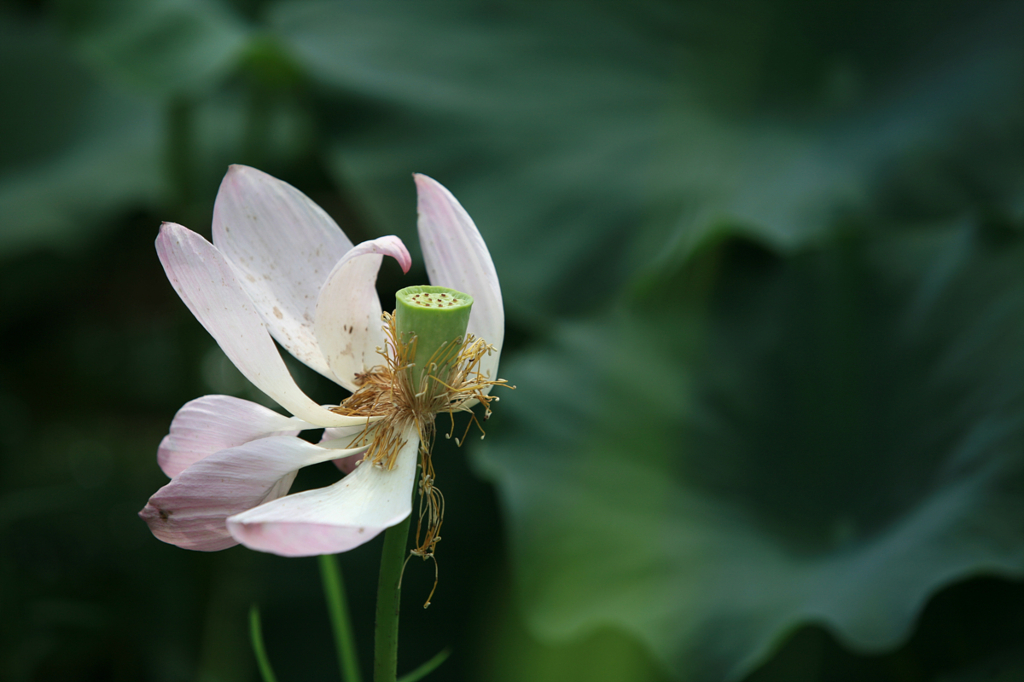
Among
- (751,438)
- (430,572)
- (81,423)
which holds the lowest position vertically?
(81,423)

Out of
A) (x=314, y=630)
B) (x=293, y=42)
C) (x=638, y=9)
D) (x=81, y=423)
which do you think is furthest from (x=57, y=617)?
(x=638, y=9)

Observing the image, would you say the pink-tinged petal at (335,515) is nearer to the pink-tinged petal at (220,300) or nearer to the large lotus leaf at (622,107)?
the pink-tinged petal at (220,300)

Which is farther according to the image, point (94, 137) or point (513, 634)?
point (94, 137)

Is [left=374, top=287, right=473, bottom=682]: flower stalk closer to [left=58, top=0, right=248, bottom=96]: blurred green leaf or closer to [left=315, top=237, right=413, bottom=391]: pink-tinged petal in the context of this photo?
[left=315, top=237, right=413, bottom=391]: pink-tinged petal

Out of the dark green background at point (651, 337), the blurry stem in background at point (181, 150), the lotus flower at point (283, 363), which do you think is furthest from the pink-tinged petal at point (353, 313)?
the blurry stem in background at point (181, 150)

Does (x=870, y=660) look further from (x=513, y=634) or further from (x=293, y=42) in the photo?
(x=293, y=42)

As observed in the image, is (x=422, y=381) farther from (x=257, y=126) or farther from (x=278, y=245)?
(x=257, y=126)

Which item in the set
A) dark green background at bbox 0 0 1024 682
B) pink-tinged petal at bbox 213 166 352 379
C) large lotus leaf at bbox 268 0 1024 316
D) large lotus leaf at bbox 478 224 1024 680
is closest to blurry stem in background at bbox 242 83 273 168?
dark green background at bbox 0 0 1024 682
